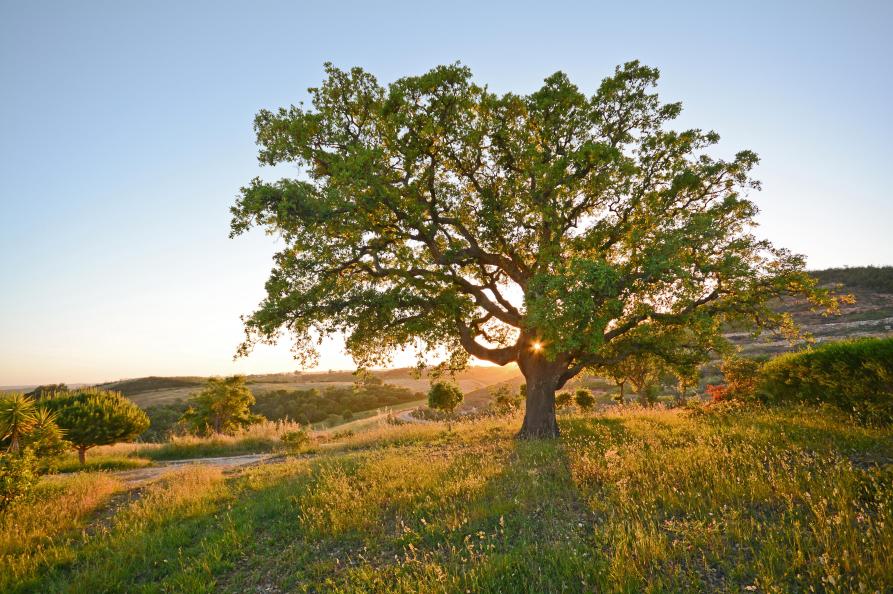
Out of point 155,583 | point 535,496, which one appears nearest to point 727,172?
point 535,496

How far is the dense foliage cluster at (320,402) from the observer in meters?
51.9

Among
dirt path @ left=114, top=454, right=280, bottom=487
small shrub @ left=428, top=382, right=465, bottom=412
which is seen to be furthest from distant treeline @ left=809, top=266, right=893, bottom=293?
dirt path @ left=114, top=454, right=280, bottom=487

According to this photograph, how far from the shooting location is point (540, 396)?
15.4 meters

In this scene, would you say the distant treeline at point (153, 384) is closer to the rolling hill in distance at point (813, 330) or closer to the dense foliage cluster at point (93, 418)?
the rolling hill in distance at point (813, 330)

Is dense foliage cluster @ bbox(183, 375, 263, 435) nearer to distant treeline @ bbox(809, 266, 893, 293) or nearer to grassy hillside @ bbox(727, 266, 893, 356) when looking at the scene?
grassy hillside @ bbox(727, 266, 893, 356)

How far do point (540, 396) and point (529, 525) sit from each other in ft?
30.1

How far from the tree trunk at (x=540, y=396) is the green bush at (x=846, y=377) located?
8.07m

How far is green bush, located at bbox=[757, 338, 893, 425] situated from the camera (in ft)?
34.3

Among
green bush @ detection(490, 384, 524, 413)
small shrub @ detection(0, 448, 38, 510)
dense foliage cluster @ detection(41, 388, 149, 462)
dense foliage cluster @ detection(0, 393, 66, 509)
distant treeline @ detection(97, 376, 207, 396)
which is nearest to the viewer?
small shrub @ detection(0, 448, 38, 510)

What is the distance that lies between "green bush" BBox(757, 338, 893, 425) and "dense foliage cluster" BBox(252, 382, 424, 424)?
143ft

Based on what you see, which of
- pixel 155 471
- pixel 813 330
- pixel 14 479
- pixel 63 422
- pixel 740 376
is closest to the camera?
pixel 14 479

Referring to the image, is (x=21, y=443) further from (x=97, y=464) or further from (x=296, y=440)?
(x=296, y=440)

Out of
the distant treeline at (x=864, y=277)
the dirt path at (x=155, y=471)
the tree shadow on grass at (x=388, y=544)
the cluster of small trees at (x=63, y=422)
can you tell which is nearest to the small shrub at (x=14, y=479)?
the cluster of small trees at (x=63, y=422)

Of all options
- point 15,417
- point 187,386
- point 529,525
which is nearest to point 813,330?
point 529,525
